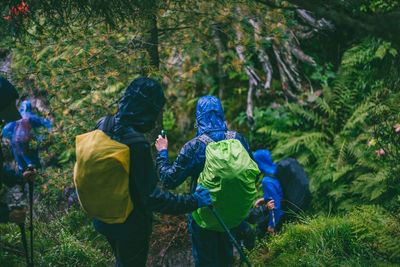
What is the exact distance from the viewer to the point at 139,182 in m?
2.37

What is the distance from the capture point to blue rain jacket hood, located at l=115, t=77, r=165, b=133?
247 cm

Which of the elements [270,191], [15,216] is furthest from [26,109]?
[270,191]

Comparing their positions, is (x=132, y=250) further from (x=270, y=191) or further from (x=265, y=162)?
(x=265, y=162)

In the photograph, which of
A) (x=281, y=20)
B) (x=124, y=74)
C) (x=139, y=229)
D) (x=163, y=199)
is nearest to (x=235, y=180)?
(x=163, y=199)

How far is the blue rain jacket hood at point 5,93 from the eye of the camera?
9.39 ft

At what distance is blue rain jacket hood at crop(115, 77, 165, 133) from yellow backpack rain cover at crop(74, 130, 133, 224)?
229mm

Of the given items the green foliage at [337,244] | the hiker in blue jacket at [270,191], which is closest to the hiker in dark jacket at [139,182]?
the green foliage at [337,244]

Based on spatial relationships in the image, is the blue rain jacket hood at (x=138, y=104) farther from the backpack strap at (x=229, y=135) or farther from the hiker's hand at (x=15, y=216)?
the hiker's hand at (x=15, y=216)

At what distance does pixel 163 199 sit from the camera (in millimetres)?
2471

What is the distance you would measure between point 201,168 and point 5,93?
208cm

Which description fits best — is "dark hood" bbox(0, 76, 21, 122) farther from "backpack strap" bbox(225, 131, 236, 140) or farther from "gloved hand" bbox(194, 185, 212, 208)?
"backpack strap" bbox(225, 131, 236, 140)

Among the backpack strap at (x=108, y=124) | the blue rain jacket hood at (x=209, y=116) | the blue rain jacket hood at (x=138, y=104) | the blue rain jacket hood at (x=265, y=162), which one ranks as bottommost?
the blue rain jacket hood at (x=265, y=162)

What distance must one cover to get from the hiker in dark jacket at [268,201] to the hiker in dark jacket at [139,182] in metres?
1.42

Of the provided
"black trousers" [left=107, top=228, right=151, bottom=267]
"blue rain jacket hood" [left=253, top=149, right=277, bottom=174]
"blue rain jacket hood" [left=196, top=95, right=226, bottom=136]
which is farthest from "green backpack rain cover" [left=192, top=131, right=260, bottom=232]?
"blue rain jacket hood" [left=253, top=149, right=277, bottom=174]
